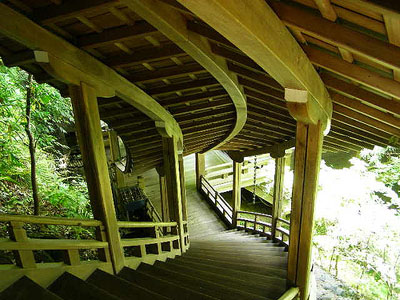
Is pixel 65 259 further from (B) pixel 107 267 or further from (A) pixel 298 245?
(A) pixel 298 245

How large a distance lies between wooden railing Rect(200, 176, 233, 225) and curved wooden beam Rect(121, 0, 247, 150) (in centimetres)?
700

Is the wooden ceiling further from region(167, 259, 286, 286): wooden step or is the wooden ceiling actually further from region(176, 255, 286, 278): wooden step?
region(176, 255, 286, 278): wooden step

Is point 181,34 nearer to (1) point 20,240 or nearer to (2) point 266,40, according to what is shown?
(2) point 266,40

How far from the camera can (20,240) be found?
2.37 meters

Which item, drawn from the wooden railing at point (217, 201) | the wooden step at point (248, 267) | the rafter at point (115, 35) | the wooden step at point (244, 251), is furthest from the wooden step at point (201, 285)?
the wooden railing at point (217, 201)

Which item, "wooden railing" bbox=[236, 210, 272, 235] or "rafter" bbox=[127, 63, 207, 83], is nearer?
"rafter" bbox=[127, 63, 207, 83]

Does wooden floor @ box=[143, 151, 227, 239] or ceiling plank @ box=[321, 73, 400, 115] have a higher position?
ceiling plank @ box=[321, 73, 400, 115]

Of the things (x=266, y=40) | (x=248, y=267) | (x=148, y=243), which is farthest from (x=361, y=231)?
(x=266, y=40)

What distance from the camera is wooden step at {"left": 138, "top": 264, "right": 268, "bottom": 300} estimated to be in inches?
120

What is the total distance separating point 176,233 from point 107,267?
7.68ft

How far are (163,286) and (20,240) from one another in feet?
5.13

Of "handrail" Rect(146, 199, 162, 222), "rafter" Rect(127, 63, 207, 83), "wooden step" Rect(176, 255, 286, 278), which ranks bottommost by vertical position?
"handrail" Rect(146, 199, 162, 222)

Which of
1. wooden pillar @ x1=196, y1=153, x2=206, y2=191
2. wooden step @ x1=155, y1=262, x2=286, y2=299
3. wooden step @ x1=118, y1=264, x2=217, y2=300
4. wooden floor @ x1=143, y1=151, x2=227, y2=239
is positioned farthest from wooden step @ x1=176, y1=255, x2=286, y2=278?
wooden pillar @ x1=196, y1=153, x2=206, y2=191

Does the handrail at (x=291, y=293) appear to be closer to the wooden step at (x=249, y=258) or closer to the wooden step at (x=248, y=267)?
the wooden step at (x=248, y=267)
